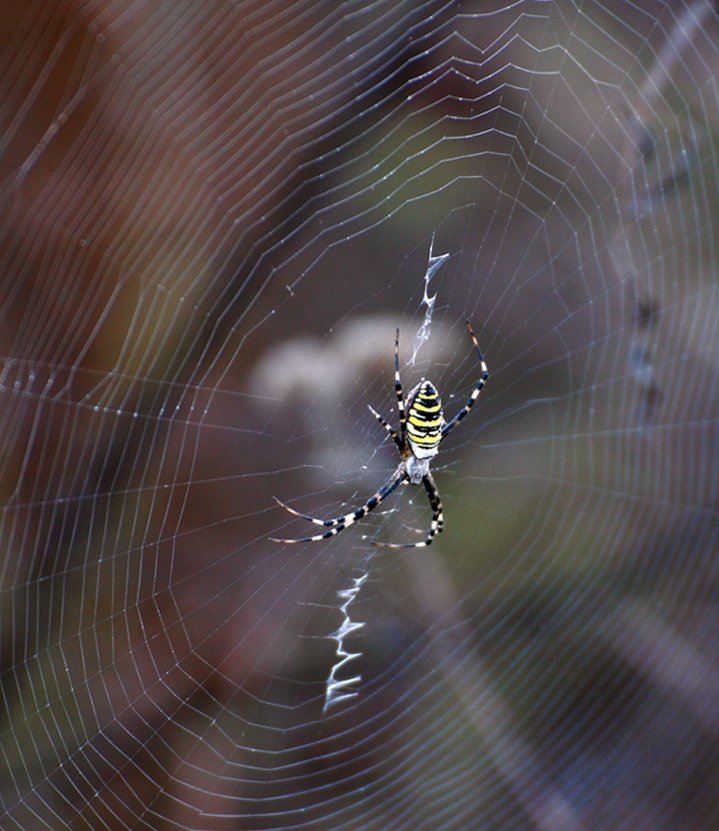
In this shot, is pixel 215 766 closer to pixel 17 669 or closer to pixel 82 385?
pixel 17 669

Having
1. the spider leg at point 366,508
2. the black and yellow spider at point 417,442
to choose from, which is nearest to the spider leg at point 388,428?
the black and yellow spider at point 417,442

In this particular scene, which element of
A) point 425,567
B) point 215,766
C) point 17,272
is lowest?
point 215,766

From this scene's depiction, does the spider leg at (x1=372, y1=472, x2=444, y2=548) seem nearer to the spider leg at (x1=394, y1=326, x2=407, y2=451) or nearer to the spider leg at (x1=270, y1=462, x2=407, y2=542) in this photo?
the spider leg at (x1=270, y1=462, x2=407, y2=542)

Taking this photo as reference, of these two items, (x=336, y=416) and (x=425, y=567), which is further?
(x=425, y=567)

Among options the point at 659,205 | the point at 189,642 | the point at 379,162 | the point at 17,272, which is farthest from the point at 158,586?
the point at 659,205

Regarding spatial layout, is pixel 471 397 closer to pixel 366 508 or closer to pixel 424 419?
pixel 424 419

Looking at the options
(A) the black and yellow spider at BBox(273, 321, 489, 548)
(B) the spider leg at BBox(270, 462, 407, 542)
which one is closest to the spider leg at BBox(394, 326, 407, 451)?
(A) the black and yellow spider at BBox(273, 321, 489, 548)
